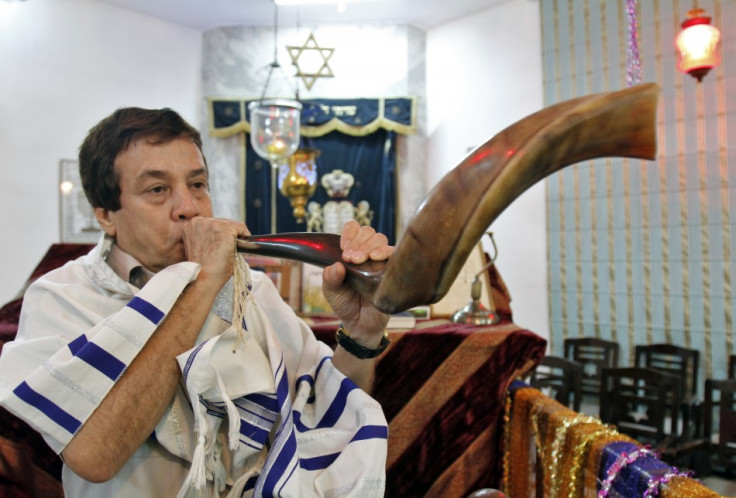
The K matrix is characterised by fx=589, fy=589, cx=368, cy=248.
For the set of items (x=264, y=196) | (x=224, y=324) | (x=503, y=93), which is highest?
(x=503, y=93)

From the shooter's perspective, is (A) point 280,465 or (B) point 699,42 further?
(B) point 699,42

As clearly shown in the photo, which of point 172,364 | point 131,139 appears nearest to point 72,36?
point 131,139

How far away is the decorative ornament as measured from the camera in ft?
20.0

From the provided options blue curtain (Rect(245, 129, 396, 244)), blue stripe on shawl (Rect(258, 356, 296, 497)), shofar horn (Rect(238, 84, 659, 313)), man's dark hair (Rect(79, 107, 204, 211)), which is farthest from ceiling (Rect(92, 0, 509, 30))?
shofar horn (Rect(238, 84, 659, 313))

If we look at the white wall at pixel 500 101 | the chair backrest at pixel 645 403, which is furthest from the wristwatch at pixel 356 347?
the white wall at pixel 500 101

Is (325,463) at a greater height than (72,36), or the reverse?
(72,36)

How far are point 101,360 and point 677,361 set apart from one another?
4.64m

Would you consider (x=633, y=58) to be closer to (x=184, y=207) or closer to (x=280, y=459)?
(x=184, y=207)

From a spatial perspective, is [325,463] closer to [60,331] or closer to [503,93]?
[60,331]

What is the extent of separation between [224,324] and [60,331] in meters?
0.28

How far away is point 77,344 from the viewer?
956mm

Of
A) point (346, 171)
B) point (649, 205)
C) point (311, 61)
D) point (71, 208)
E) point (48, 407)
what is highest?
point (311, 61)

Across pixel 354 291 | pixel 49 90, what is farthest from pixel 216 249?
pixel 49 90

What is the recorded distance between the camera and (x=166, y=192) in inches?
45.9
